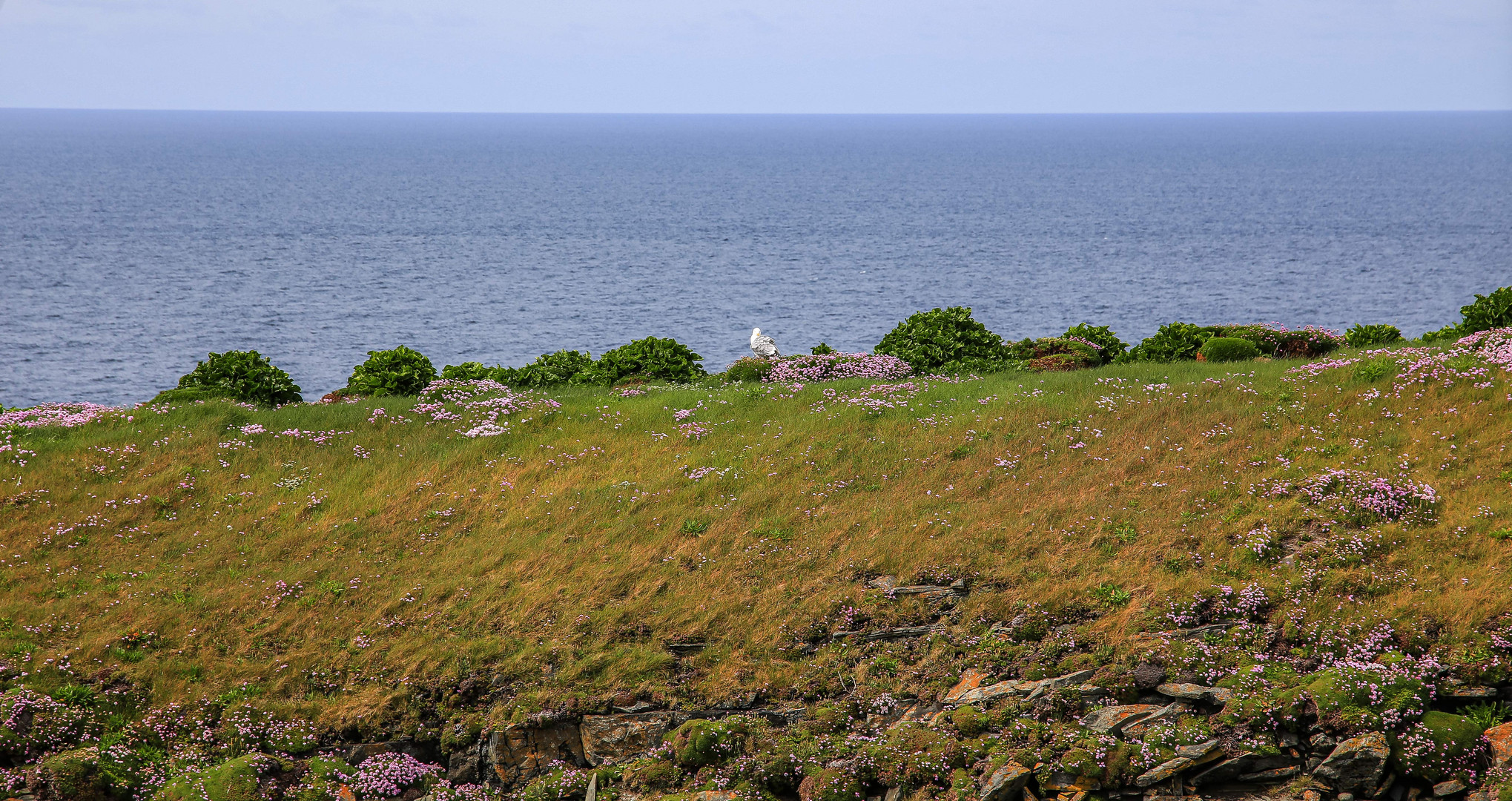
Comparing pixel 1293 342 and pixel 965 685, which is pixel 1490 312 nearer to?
pixel 1293 342

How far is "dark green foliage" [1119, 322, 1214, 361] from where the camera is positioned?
33062 mm

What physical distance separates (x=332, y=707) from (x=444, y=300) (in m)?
79.4

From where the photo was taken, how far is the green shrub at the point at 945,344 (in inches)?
1271

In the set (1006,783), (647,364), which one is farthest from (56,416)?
(1006,783)

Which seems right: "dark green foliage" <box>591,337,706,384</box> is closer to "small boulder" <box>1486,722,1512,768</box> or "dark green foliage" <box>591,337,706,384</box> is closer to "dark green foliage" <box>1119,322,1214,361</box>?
"dark green foliage" <box>1119,322,1214,361</box>

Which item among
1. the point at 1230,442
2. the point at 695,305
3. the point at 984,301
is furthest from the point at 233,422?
the point at 984,301

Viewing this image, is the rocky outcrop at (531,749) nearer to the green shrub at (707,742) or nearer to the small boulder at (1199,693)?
the green shrub at (707,742)

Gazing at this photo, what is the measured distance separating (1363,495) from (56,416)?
33.7 metres

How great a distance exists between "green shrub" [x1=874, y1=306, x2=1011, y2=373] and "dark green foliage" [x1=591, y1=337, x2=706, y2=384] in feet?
23.5

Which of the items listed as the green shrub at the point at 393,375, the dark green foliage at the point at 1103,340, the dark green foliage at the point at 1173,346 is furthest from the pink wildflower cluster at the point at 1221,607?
the green shrub at the point at 393,375

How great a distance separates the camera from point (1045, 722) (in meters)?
15.4

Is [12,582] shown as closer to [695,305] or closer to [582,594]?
[582,594]

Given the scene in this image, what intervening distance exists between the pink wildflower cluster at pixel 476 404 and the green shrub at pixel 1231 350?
21.7 meters

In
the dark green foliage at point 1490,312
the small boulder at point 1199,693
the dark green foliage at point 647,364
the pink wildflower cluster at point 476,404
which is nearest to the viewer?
the small boulder at point 1199,693
